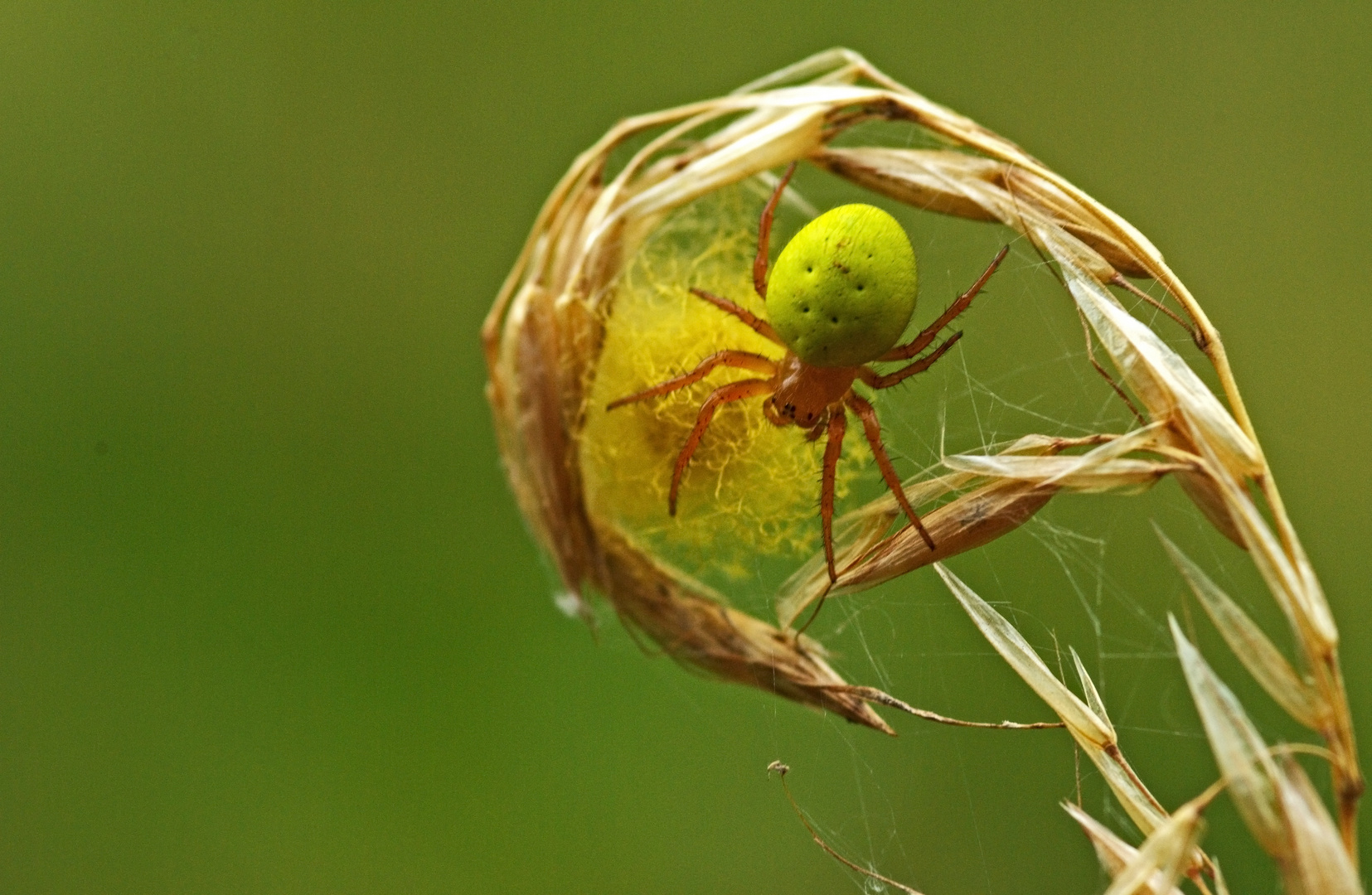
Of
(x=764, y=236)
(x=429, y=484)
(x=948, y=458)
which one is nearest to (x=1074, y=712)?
(x=948, y=458)

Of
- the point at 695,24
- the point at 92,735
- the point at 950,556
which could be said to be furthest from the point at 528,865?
the point at 695,24

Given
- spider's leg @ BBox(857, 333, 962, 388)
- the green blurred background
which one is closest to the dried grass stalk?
spider's leg @ BBox(857, 333, 962, 388)

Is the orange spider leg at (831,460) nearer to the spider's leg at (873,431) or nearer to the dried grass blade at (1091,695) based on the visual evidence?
the spider's leg at (873,431)

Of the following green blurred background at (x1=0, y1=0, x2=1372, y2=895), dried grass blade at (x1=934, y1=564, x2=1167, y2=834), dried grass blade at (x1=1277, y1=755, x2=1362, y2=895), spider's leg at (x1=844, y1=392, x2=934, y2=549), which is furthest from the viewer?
green blurred background at (x1=0, y1=0, x2=1372, y2=895)

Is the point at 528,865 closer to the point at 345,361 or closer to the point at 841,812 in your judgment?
the point at 841,812

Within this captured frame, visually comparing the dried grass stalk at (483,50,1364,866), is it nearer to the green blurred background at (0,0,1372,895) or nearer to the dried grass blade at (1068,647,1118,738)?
the dried grass blade at (1068,647,1118,738)

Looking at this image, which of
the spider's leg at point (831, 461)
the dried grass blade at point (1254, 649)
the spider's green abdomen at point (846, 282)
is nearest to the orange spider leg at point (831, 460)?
the spider's leg at point (831, 461)
